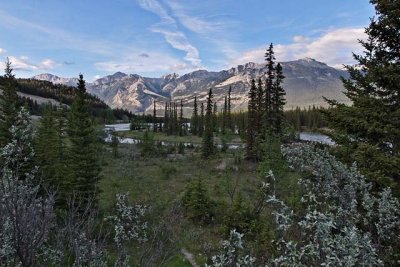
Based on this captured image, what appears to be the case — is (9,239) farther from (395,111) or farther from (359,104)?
(359,104)

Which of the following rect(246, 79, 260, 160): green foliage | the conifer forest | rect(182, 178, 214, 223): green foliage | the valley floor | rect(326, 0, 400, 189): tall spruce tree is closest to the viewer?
the conifer forest

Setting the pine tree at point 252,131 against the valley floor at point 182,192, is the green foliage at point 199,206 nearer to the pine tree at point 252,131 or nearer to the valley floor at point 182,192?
the valley floor at point 182,192

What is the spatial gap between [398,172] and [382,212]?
6.30 meters

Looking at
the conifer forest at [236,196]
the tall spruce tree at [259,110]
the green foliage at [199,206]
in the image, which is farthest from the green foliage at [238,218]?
the tall spruce tree at [259,110]

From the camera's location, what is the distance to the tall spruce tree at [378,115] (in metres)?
11.7

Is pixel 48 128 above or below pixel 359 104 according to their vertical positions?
below

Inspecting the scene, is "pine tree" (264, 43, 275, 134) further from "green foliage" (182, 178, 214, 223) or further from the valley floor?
"green foliage" (182, 178, 214, 223)

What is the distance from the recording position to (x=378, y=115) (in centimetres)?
1209

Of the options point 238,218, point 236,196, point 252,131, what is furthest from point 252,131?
point 238,218

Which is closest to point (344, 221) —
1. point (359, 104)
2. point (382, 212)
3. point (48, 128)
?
point (382, 212)

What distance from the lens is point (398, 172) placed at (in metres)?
11.3

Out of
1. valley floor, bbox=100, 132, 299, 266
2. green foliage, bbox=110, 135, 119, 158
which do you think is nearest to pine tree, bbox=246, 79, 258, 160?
valley floor, bbox=100, 132, 299, 266

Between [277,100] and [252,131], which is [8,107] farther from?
[252,131]

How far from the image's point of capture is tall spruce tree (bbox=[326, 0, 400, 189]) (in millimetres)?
11703
